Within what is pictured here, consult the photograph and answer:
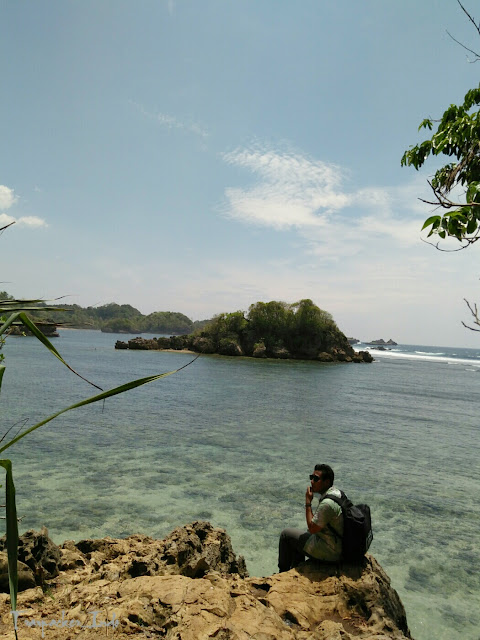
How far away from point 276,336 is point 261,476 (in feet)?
243

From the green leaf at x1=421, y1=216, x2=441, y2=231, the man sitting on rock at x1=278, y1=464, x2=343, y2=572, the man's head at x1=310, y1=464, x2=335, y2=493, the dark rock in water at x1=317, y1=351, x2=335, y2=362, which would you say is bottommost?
the dark rock in water at x1=317, y1=351, x2=335, y2=362

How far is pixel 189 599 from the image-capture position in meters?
4.06

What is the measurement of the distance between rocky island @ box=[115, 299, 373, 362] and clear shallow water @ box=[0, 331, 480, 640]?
55833 mm

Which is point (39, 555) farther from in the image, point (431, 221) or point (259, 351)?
point (259, 351)

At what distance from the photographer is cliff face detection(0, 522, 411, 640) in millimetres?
3641

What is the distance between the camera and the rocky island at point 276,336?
80.5 metres

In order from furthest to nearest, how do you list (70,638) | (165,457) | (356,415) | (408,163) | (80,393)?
1. (80,393)
2. (356,415)
3. (165,457)
4. (408,163)
5. (70,638)

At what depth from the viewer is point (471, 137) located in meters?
4.09

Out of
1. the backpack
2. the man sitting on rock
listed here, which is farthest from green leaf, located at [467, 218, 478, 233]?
the backpack

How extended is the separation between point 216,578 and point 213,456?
900 centimetres

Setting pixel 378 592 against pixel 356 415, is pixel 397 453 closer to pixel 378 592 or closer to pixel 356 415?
pixel 356 415

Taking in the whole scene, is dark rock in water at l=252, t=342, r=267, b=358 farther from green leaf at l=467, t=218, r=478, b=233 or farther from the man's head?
green leaf at l=467, t=218, r=478, b=233

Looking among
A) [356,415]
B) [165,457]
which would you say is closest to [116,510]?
[165,457]

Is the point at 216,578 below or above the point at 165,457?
above
